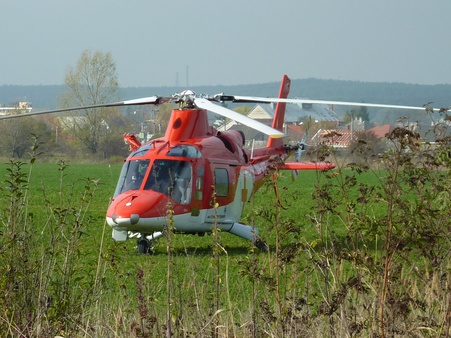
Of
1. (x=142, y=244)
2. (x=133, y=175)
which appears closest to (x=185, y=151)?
(x=133, y=175)

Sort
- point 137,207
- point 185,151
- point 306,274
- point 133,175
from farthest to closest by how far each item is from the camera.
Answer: point 185,151 < point 133,175 < point 137,207 < point 306,274

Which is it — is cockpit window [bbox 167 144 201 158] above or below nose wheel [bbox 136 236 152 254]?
above

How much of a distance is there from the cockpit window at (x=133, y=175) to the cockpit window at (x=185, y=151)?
48cm

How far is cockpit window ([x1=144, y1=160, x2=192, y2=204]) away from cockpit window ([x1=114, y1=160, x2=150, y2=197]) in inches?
6.7

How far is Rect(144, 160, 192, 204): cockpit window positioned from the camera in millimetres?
14742

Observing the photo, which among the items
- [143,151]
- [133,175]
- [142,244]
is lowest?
[142,244]

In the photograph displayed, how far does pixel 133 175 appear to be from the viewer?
49.2 feet

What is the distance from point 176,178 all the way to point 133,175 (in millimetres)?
719

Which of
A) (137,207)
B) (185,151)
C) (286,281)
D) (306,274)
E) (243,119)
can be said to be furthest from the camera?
(185,151)

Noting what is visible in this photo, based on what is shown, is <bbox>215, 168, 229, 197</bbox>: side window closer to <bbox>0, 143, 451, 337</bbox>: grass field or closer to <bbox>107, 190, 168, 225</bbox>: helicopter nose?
<bbox>107, 190, 168, 225</bbox>: helicopter nose

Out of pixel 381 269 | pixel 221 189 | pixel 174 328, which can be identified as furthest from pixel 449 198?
pixel 221 189

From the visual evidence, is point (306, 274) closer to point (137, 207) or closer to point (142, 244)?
point (137, 207)

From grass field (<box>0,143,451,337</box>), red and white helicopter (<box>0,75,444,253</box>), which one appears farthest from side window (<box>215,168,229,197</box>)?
grass field (<box>0,143,451,337</box>)

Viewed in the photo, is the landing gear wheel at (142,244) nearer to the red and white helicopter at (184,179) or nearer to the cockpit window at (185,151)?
the red and white helicopter at (184,179)
